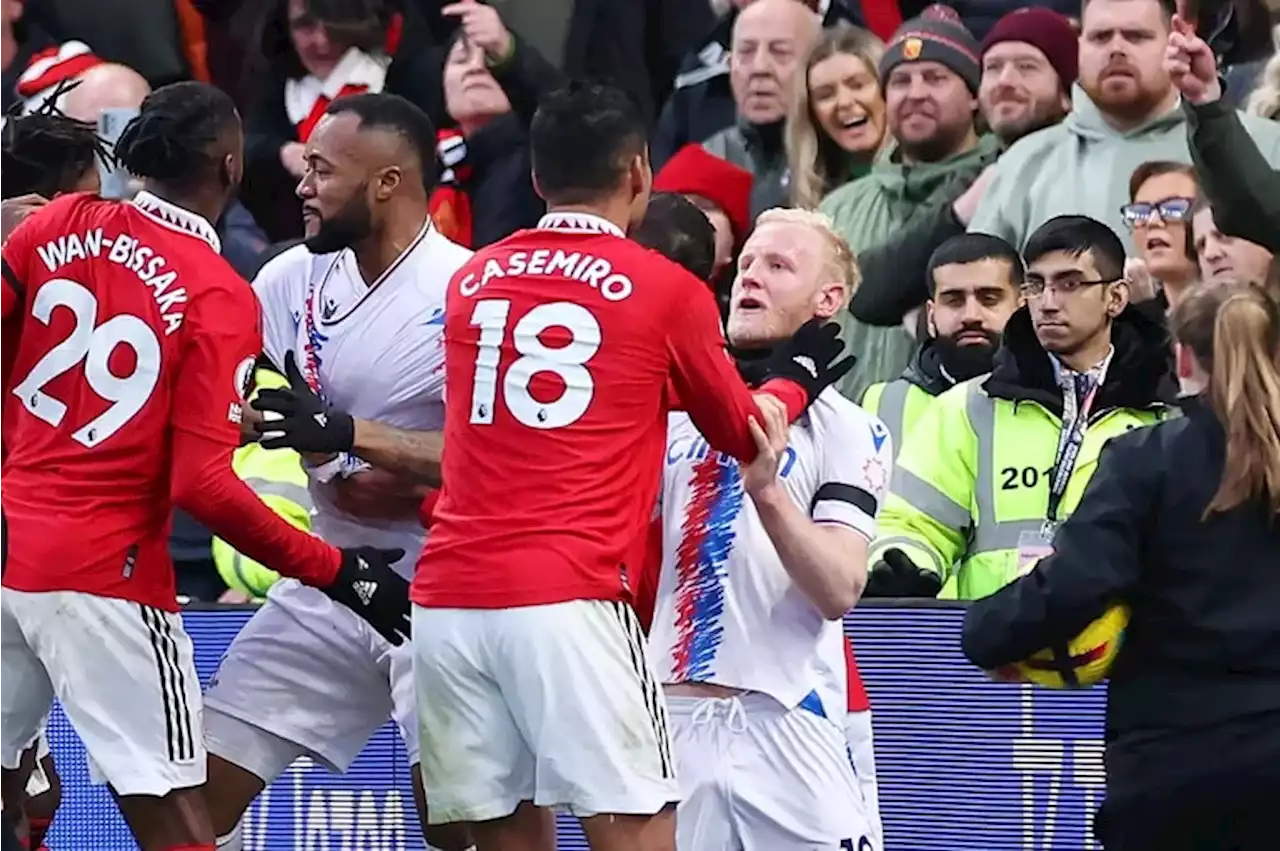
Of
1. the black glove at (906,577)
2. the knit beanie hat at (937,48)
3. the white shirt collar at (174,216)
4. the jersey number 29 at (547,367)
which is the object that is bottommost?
the black glove at (906,577)

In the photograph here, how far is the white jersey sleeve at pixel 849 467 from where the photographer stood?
6.05 m

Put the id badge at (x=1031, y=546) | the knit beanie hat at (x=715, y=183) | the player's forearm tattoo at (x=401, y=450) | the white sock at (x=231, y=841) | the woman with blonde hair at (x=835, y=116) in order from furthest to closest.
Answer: the knit beanie hat at (x=715, y=183), the woman with blonde hair at (x=835, y=116), the id badge at (x=1031, y=546), the white sock at (x=231, y=841), the player's forearm tattoo at (x=401, y=450)

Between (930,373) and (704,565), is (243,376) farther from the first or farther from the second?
(930,373)

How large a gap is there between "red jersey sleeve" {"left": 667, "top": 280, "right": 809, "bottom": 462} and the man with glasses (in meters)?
1.77

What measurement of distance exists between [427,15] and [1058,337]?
16.3 feet

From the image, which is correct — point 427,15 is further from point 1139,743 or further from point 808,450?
point 1139,743

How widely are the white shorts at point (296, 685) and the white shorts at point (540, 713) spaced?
3.51 feet

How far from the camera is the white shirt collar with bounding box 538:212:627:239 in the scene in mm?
5816

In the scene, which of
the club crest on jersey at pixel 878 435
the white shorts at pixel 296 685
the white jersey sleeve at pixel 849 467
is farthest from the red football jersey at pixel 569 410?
the white shorts at pixel 296 685

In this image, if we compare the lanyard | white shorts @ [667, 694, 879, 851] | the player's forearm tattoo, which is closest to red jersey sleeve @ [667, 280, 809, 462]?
white shorts @ [667, 694, 879, 851]

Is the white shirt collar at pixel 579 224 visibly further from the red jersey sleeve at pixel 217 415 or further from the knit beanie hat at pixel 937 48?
the knit beanie hat at pixel 937 48

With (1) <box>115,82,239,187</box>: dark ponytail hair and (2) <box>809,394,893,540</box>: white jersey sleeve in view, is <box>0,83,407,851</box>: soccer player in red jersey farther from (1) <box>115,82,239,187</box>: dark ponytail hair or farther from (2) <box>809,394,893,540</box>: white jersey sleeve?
(2) <box>809,394,893,540</box>: white jersey sleeve

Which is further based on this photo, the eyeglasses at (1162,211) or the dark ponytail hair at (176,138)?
the eyeglasses at (1162,211)

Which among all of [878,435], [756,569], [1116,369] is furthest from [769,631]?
[1116,369]
